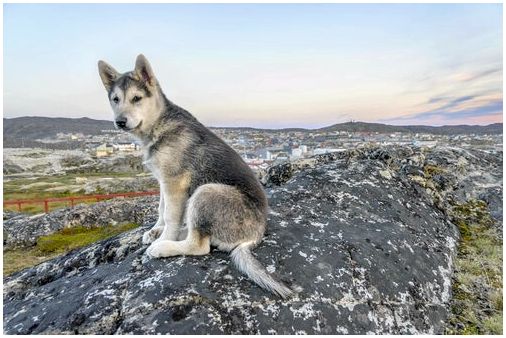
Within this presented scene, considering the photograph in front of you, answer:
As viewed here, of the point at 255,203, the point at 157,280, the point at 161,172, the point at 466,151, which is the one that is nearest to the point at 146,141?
the point at 161,172

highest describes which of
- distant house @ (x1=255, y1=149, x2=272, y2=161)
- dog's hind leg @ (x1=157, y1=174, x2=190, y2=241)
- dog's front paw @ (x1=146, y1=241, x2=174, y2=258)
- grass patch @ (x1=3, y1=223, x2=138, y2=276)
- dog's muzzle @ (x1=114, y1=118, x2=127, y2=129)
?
dog's muzzle @ (x1=114, y1=118, x2=127, y2=129)

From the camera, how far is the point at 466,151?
11242 mm

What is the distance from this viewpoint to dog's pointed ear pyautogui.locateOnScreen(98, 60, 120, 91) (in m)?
7.14

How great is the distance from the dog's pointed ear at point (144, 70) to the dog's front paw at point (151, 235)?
8.83ft

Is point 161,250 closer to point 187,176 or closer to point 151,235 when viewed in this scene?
point 151,235

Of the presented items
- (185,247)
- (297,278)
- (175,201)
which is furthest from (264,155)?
(297,278)

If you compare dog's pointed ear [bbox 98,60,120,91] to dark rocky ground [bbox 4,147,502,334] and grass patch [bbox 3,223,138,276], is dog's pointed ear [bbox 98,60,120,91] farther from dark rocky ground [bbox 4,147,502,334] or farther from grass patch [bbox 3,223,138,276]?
grass patch [bbox 3,223,138,276]

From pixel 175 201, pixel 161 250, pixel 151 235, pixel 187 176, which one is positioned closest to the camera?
pixel 161 250

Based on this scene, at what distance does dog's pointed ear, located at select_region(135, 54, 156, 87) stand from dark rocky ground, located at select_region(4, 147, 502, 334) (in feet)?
9.68

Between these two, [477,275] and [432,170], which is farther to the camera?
[432,170]

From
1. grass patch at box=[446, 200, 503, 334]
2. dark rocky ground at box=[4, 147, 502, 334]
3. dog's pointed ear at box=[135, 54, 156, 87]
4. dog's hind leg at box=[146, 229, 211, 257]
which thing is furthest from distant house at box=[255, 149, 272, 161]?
dog's hind leg at box=[146, 229, 211, 257]

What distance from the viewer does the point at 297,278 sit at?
5.27m

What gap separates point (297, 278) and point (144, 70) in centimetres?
458

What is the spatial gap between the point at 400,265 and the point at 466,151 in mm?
6859
